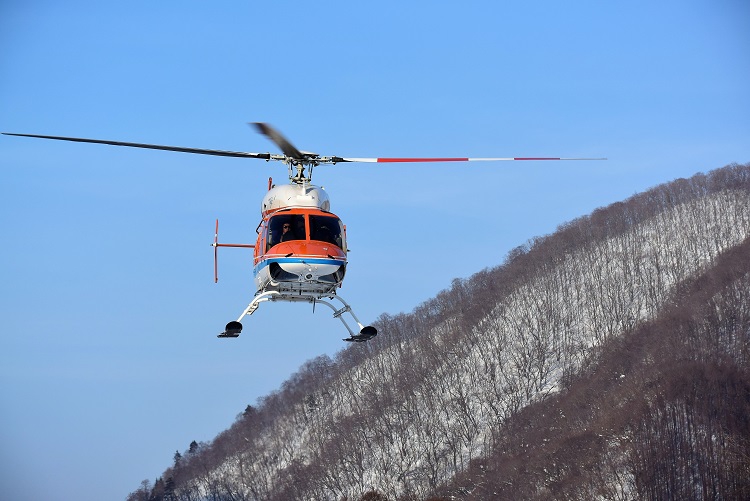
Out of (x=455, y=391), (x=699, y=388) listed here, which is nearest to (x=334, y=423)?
(x=455, y=391)

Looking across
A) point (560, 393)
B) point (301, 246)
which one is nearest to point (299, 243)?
point (301, 246)

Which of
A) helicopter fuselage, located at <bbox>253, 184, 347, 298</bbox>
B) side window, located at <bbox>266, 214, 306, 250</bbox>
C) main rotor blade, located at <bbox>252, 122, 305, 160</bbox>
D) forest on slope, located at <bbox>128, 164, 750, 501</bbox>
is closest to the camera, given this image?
main rotor blade, located at <bbox>252, 122, 305, 160</bbox>

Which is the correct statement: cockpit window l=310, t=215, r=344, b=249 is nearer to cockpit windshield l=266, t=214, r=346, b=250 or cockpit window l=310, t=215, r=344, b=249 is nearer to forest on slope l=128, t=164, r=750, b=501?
cockpit windshield l=266, t=214, r=346, b=250

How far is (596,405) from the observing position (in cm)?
13450

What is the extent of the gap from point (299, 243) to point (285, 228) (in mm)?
791

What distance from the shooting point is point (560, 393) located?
156m

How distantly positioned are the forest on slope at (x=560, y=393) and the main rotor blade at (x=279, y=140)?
70.4 metres

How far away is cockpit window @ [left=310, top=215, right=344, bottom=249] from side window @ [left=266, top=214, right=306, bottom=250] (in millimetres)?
330

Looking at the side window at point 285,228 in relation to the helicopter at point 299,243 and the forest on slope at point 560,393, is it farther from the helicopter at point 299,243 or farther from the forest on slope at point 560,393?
the forest on slope at point 560,393

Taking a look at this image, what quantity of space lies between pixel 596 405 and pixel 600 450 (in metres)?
25.6

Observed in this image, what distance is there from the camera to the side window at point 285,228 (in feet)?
116

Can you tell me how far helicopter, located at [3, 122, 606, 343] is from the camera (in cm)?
3488

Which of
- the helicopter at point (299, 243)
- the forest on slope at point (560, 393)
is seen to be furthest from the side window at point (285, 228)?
the forest on slope at point (560, 393)

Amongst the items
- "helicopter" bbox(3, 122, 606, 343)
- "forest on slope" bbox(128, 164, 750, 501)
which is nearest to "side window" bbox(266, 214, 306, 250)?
"helicopter" bbox(3, 122, 606, 343)
